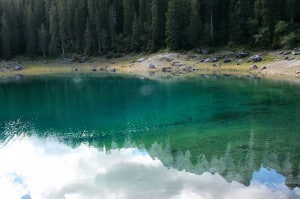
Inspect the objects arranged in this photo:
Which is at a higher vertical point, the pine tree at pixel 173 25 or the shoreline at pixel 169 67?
the pine tree at pixel 173 25

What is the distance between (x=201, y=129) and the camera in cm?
3344

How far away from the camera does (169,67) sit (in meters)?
87.2

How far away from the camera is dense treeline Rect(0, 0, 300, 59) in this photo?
83312mm

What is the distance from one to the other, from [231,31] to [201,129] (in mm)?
60633

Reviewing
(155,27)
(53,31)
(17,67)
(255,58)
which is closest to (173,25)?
(155,27)

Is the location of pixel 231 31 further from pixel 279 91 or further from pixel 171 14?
pixel 279 91

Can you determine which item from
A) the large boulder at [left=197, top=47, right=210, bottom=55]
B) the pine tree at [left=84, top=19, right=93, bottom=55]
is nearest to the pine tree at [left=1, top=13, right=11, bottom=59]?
the pine tree at [left=84, top=19, right=93, bottom=55]

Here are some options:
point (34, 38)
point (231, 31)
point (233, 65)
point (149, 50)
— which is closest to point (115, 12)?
point (149, 50)

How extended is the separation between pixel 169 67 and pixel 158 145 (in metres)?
58.9

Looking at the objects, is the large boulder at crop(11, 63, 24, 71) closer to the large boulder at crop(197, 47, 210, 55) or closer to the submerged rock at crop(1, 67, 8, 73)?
the submerged rock at crop(1, 67, 8, 73)

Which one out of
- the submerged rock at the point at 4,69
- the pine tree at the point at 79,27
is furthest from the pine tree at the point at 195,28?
the submerged rock at the point at 4,69

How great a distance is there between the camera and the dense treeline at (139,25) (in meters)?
83.3

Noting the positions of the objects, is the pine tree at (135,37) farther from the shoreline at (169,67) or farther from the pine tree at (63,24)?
the pine tree at (63,24)

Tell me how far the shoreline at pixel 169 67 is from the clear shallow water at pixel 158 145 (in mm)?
14729
